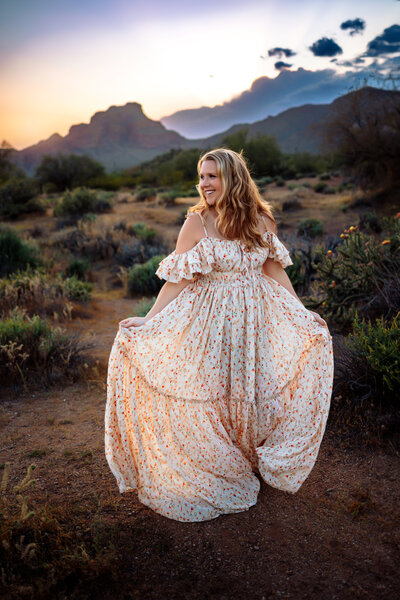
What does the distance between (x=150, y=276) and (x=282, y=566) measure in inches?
250

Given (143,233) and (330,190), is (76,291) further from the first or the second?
(330,190)

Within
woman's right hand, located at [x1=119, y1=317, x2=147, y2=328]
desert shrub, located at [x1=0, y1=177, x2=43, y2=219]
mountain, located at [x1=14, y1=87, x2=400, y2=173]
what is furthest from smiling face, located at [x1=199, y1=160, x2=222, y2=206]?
mountain, located at [x1=14, y1=87, x2=400, y2=173]

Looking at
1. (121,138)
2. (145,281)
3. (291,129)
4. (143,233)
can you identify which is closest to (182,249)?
(145,281)

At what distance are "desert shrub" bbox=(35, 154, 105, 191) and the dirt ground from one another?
86.6 feet

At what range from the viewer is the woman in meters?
2.64

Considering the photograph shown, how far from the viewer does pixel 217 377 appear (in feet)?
8.89

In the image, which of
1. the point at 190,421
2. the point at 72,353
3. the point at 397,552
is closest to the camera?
the point at 397,552

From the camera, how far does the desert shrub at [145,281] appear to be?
26.8ft

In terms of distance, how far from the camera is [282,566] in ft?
7.25

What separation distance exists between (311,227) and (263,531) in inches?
422

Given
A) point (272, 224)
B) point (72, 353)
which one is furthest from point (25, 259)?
point (272, 224)

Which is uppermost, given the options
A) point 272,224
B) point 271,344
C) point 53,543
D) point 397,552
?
point 272,224

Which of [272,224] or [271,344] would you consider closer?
[271,344]

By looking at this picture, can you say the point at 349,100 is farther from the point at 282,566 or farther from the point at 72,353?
the point at 282,566
